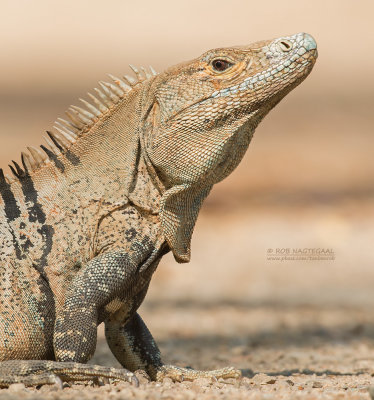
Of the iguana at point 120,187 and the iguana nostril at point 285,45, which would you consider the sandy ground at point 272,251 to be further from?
the iguana nostril at point 285,45

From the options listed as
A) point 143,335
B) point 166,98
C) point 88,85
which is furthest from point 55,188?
point 88,85

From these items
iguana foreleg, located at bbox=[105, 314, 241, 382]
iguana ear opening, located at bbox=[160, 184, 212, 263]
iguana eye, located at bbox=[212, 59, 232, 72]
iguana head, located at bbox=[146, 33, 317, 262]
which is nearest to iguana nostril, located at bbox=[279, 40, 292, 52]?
iguana head, located at bbox=[146, 33, 317, 262]

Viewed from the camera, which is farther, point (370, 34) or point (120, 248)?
point (370, 34)

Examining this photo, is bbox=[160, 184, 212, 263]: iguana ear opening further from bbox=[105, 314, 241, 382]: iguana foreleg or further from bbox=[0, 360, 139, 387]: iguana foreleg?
bbox=[0, 360, 139, 387]: iguana foreleg

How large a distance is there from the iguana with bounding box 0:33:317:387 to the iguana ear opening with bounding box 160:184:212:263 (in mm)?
11

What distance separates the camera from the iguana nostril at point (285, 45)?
767 centimetres

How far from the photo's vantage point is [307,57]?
7.62 m

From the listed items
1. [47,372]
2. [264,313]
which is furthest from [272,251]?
[47,372]

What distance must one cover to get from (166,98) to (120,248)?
5.01 feet

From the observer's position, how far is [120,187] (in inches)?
298

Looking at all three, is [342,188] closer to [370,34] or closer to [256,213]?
[256,213]

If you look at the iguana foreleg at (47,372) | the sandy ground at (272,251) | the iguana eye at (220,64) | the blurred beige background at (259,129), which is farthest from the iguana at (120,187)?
the blurred beige background at (259,129)

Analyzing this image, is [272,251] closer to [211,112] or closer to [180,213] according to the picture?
[180,213]

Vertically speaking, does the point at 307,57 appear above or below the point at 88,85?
below
